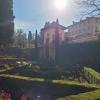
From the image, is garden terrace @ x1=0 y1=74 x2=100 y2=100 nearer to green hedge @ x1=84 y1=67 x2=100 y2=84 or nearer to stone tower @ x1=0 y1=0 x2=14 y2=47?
green hedge @ x1=84 y1=67 x2=100 y2=84

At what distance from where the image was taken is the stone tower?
49.4m

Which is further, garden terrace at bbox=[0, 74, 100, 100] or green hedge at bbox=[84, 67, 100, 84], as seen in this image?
green hedge at bbox=[84, 67, 100, 84]

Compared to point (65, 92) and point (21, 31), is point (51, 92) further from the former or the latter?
point (21, 31)

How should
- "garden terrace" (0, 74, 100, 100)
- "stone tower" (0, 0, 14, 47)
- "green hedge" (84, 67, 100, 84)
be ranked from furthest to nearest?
"stone tower" (0, 0, 14, 47), "green hedge" (84, 67, 100, 84), "garden terrace" (0, 74, 100, 100)

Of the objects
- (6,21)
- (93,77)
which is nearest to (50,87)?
(93,77)

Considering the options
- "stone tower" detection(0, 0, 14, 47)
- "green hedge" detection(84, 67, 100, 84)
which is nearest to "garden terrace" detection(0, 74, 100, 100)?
"green hedge" detection(84, 67, 100, 84)

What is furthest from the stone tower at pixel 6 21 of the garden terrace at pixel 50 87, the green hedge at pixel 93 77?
the garden terrace at pixel 50 87

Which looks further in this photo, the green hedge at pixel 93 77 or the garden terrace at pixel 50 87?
the green hedge at pixel 93 77

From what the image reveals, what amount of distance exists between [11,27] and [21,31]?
45009 mm

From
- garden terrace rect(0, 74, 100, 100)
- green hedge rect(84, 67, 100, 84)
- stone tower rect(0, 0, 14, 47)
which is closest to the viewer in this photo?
garden terrace rect(0, 74, 100, 100)

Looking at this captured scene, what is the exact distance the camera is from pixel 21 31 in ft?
317

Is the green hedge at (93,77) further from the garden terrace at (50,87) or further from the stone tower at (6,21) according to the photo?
the stone tower at (6,21)

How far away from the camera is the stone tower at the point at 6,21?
49444 mm

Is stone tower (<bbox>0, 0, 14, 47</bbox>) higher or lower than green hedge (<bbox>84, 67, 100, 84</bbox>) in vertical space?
higher
